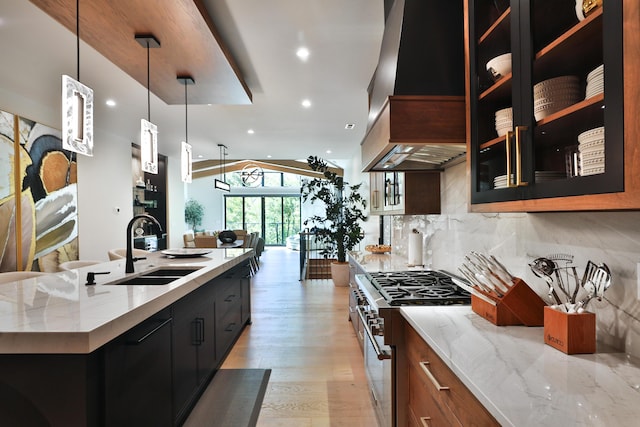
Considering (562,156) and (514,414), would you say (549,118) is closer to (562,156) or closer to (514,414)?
(562,156)

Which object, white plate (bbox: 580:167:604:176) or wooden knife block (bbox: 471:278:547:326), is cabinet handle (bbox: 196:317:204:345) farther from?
white plate (bbox: 580:167:604:176)

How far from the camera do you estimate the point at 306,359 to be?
10.4 ft

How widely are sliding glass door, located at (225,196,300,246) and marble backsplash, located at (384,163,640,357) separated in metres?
12.0

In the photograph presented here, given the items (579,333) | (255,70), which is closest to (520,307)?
(579,333)

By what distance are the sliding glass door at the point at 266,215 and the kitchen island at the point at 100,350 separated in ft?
39.0

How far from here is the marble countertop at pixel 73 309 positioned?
1.23 metres

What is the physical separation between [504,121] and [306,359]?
2662 millimetres

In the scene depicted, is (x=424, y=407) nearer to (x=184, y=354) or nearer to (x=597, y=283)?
(x=597, y=283)

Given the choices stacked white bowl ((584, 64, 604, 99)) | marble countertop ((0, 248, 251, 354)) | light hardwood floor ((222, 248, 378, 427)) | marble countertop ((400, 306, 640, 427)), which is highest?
stacked white bowl ((584, 64, 604, 99))

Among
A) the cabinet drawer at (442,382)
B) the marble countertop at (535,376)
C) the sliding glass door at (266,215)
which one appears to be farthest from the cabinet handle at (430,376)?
the sliding glass door at (266,215)

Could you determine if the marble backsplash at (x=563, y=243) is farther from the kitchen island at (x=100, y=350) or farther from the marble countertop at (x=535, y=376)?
the kitchen island at (x=100, y=350)

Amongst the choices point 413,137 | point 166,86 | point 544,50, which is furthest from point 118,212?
point 544,50

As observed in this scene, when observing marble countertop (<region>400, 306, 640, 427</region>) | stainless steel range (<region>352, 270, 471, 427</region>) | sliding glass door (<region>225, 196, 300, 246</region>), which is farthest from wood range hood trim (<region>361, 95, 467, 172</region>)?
sliding glass door (<region>225, 196, 300, 246</region>)

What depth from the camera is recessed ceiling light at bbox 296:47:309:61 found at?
9.86 feet
